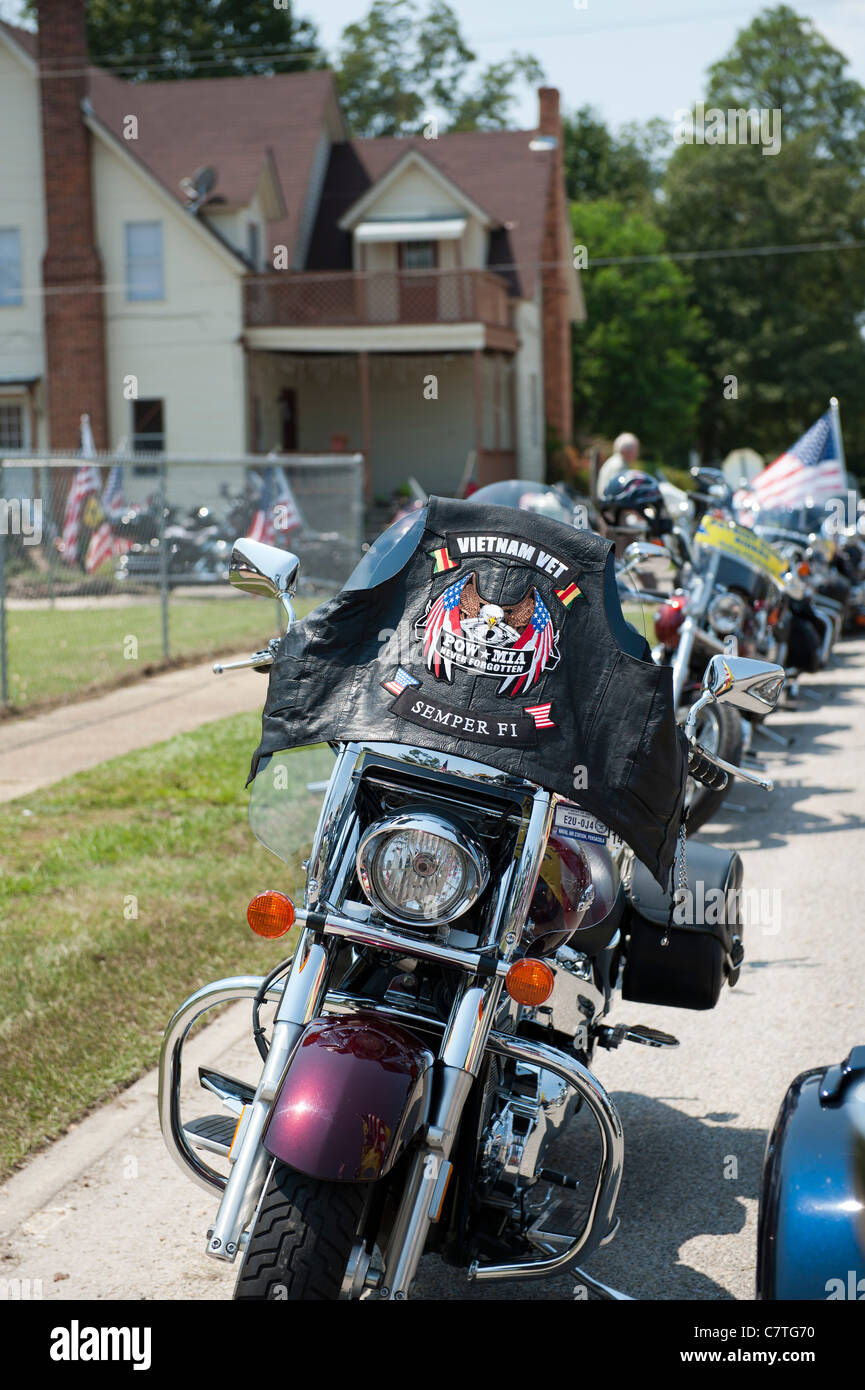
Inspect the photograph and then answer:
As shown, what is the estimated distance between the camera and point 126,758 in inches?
352

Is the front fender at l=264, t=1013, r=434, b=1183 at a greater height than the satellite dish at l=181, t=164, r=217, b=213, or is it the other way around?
the satellite dish at l=181, t=164, r=217, b=213

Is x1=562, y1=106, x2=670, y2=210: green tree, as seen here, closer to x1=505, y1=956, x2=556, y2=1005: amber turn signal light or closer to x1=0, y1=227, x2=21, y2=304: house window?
x1=0, y1=227, x2=21, y2=304: house window

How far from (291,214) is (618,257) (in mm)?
16902

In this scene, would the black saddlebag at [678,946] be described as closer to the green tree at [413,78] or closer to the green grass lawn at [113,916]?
the green grass lawn at [113,916]

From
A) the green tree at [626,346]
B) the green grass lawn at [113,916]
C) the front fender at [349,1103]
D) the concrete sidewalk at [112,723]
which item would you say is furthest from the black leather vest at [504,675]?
the green tree at [626,346]

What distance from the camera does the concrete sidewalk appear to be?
8781 mm

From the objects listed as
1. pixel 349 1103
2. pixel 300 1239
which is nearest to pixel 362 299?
pixel 349 1103

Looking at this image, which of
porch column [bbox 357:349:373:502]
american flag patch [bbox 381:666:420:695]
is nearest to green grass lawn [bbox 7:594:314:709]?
american flag patch [bbox 381:666:420:695]

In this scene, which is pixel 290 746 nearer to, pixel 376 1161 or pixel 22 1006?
pixel 376 1161

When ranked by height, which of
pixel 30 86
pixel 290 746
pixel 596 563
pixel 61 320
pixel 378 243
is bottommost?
pixel 290 746

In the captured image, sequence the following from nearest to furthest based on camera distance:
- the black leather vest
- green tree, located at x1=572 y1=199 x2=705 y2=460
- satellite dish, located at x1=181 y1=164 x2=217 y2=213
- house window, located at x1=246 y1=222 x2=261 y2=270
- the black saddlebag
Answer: the black leather vest, the black saddlebag, satellite dish, located at x1=181 y1=164 x2=217 y2=213, house window, located at x1=246 y1=222 x2=261 y2=270, green tree, located at x1=572 y1=199 x2=705 y2=460

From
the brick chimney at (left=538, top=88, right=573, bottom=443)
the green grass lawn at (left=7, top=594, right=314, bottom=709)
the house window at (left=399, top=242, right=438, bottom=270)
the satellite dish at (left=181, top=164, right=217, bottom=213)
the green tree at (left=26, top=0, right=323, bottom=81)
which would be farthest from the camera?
the green tree at (left=26, top=0, right=323, bottom=81)

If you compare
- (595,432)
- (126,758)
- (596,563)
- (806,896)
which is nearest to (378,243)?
(595,432)

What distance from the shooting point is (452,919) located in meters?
2.74
